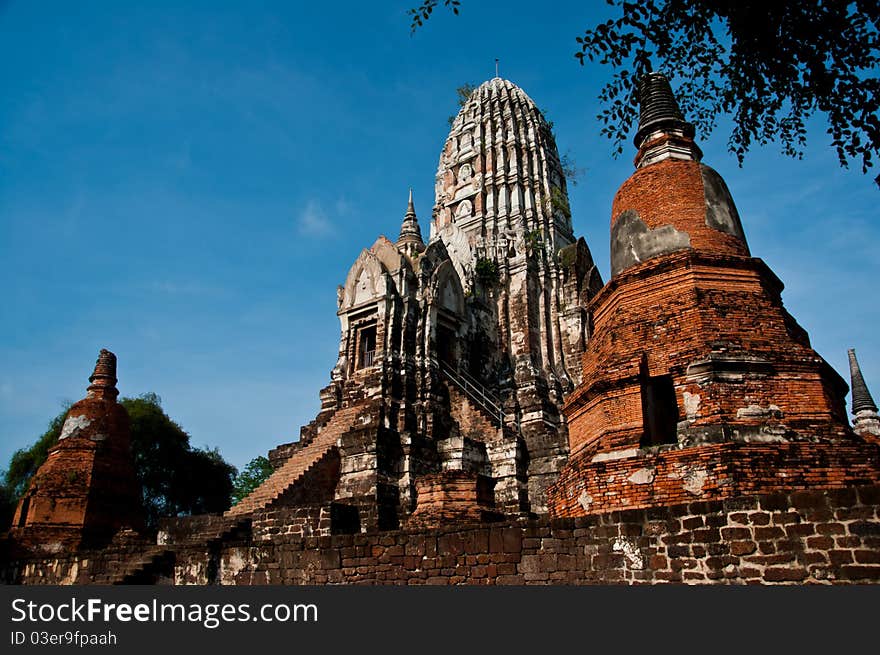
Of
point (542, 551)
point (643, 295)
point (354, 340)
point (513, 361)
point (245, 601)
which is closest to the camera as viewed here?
point (245, 601)

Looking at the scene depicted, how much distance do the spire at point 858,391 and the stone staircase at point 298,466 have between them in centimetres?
1638

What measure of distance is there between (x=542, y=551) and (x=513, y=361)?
18178 mm

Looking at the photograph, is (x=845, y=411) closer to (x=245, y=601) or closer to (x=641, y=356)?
(x=641, y=356)

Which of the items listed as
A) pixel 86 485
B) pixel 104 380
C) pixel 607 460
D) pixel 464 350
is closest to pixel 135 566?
pixel 86 485

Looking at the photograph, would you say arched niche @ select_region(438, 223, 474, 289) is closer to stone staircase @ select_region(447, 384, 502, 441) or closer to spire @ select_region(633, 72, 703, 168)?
stone staircase @ select_region(447, 384, 502, 441)

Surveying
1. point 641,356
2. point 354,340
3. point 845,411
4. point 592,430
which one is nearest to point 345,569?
point 592,430

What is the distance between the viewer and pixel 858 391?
2145 cm

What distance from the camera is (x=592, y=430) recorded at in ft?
26.1

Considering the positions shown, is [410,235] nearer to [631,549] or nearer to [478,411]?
[478,411]

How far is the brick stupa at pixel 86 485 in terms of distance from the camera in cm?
1436

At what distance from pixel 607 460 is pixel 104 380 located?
14253 millimetres

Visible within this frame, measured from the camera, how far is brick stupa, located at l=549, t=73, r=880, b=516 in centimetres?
641

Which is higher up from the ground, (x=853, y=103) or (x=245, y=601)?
(x=853, y=103)

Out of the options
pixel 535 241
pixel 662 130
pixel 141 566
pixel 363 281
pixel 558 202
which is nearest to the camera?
pixel 662 130
